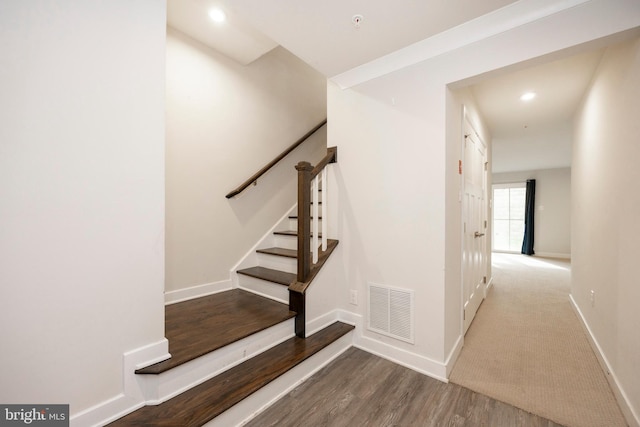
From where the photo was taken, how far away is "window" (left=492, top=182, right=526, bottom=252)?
7789 millimetres

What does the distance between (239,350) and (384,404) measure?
93 cm

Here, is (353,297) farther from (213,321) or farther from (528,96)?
(528,96)

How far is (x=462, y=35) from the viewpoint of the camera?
1642 millimetres

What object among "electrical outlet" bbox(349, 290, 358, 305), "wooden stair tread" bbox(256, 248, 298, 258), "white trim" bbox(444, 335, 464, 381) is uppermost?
"wooden stair tread" bbox(256, 248, 298, 258)

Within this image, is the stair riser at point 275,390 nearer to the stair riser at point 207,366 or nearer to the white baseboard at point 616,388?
the stair riser at point 207,366

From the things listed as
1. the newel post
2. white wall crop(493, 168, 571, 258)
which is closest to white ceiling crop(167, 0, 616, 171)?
the newel post

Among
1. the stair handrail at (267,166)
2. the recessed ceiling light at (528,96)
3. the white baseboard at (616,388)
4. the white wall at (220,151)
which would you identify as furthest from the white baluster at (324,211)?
the recessed ceiling light at (528,96)

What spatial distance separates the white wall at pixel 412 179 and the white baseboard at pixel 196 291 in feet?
3.80

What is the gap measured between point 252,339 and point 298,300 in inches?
16.1

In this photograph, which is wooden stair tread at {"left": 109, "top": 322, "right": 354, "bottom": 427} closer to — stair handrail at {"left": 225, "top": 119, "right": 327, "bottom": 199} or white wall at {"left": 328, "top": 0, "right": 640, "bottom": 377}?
white wall at {"left": 328, "top": 0, "right": 640, "bottom": 377}

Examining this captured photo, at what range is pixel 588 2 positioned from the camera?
1314mm

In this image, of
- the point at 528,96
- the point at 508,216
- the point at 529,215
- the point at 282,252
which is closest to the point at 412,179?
the point at 282,252

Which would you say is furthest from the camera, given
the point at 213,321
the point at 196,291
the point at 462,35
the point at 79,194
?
the point at 196,291

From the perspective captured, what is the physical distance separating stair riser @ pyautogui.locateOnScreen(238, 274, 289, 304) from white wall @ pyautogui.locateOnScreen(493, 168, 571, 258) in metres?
8.46
